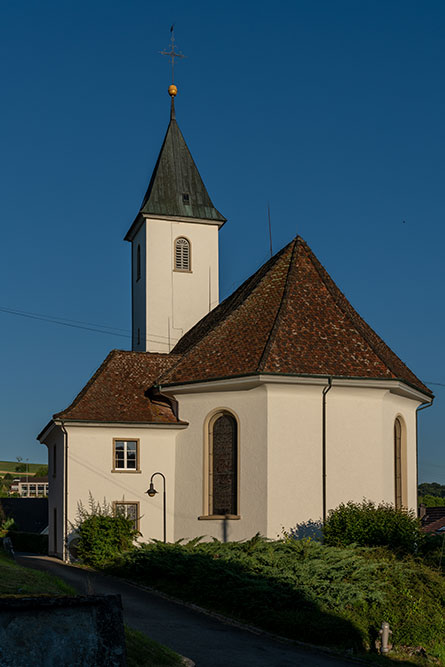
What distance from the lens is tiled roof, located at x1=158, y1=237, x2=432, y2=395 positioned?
79.9 ft

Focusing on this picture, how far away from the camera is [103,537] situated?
25281mm

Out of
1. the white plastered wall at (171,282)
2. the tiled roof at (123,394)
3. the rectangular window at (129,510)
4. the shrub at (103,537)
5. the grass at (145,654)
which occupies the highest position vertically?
the white plastered wall at (171,282)

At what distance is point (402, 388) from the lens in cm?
2528

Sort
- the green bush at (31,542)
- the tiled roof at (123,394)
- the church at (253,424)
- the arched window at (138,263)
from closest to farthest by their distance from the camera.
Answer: the church at (253,424) < the tiled roof at (123,394) < the green bush at (31,542) < the arched window at (138,263)

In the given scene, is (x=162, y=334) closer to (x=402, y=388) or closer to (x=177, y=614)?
(x=402, y=388)

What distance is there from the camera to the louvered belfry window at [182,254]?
1556 inches

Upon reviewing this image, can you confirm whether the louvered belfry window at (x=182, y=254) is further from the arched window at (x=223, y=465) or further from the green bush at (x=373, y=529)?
the green bush at (x=373, y=529)

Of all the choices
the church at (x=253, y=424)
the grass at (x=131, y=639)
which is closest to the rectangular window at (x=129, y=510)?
the church at (x=253, y=424)

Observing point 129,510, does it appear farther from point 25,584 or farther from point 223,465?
point 25,584

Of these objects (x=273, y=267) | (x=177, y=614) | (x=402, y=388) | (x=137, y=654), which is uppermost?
(x=273, y=267)

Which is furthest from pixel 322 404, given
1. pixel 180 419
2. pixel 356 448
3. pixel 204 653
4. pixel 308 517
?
pixel 204 653

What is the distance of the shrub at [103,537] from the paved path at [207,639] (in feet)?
18.8

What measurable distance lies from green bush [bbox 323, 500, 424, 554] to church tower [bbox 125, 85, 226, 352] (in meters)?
17.2

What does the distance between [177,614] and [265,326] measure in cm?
1096
